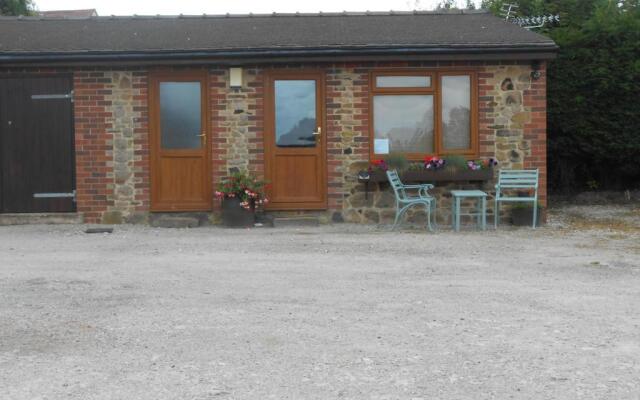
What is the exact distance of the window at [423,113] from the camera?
12.0 metres

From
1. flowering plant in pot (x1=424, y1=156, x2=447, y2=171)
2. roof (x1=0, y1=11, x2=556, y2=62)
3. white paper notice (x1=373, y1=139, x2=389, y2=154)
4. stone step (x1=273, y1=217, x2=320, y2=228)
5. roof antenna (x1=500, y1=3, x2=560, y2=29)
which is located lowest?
stone step (x1=273, y1=217, x2=320, y2=228)

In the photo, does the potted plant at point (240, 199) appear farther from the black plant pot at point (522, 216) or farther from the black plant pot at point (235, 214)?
the black plant pot at point (522, 216)

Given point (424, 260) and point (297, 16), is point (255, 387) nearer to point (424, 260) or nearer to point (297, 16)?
point (424, 260)

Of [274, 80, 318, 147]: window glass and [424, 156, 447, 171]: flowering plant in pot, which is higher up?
[274, 80, 318, 147]: window glass

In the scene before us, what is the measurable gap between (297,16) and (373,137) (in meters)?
3.11

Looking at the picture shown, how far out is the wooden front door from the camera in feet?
39.4

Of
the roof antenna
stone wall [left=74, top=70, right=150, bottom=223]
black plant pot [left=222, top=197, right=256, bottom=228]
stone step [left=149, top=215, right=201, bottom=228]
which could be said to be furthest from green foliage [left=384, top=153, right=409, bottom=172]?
the roof antenna

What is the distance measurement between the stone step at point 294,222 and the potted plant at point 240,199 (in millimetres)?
365

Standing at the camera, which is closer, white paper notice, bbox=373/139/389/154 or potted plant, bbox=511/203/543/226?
potted plant, bbox=511/203/543/226

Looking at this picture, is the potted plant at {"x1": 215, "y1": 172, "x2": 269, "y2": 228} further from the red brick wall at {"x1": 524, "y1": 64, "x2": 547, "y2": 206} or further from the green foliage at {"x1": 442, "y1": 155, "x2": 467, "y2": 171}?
the red brick wall at {"x1": 524, "y1": 64, "x2": 547, "y2": 206}

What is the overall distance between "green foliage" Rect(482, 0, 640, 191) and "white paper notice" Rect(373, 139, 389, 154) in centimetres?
403

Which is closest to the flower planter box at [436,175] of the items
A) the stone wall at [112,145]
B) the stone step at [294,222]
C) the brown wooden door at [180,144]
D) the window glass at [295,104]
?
the stone step at [294,222]

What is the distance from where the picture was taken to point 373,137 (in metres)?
12.1

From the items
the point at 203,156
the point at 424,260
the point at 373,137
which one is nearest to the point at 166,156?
the point at 203,156
